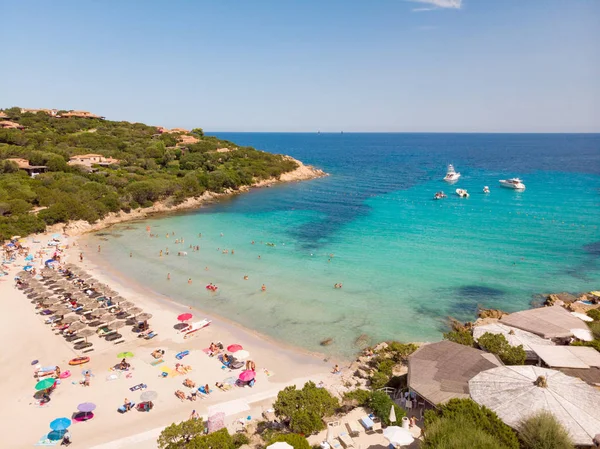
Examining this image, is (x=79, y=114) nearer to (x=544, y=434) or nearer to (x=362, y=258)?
(x=362, y=258)

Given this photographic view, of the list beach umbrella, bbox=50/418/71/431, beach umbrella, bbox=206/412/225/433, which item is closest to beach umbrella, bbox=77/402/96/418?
beach umbrella, bbox=50/418/71/431

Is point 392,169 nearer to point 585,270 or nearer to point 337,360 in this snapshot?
point 585,270

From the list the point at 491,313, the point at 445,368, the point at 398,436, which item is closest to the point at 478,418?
the point at 398,436

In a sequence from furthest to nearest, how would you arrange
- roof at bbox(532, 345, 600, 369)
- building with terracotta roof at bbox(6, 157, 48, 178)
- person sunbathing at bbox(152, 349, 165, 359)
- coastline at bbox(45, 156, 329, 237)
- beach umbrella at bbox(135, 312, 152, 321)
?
1. building with terracotta roof at bbox(6, 157, 48, 178)
2. coastline at bbox(45, 156, 329, 237)
3. beach umbrella at bbox(135, 312, 152, 321)
4. person sunbathing at bbox(152, 349, 165, 359)
5. roof at bbox(532, 345, 600, 369)

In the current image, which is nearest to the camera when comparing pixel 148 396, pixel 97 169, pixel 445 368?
pixel 445 368

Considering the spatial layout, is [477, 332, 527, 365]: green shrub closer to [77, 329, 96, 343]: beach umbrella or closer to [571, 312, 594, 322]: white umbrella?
[571, 312, 594, 322]: white umbrella

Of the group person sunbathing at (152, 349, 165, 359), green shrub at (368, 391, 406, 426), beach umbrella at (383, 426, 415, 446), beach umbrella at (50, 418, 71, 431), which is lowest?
person sunbathing at (152, 349, 165, 359)
